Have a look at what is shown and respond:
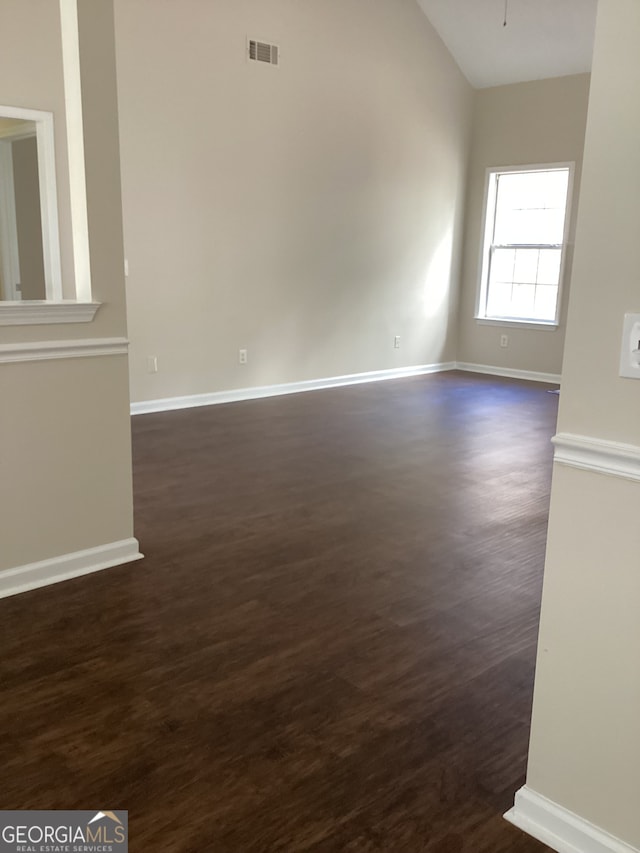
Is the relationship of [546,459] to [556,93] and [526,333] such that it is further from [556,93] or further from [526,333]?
[556,93]

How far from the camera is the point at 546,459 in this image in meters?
4.99

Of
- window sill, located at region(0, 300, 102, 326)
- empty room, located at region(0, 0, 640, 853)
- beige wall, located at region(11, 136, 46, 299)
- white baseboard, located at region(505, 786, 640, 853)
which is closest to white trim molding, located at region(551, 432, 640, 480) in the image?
empty room, located at region(0, 0, 640, 853)

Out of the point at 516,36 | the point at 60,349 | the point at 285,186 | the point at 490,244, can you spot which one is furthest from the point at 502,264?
the point at 60,349

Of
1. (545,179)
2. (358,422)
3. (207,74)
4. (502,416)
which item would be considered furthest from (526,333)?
(207,74)

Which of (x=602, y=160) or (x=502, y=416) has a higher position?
(x=602, y=160)

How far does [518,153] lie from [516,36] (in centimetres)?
117

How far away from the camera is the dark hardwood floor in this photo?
1.74 m

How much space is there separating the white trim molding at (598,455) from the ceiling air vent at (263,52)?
564 centimetres

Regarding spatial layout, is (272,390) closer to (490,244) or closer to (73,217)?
(490,244)

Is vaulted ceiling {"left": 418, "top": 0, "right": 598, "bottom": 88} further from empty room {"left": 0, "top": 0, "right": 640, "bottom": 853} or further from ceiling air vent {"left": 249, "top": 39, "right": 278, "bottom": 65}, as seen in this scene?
ceiling air vent {"left": 249, "top": 39, "right": 278, "bottom": 65}

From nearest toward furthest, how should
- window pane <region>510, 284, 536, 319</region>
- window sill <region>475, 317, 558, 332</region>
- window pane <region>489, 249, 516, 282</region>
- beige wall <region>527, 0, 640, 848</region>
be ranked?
beige wall <region>527, 0, 640, 848</region>, window sill <region>475, 317, 558, 332</region>, window pane <region>510, 284, 536, 319</region>, window pane <region>489, 249, 516, 282</region>

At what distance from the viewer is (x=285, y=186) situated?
21.8 ft

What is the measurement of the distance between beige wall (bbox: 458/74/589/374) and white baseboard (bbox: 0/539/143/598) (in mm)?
5870

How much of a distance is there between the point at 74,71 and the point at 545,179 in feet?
20.8
